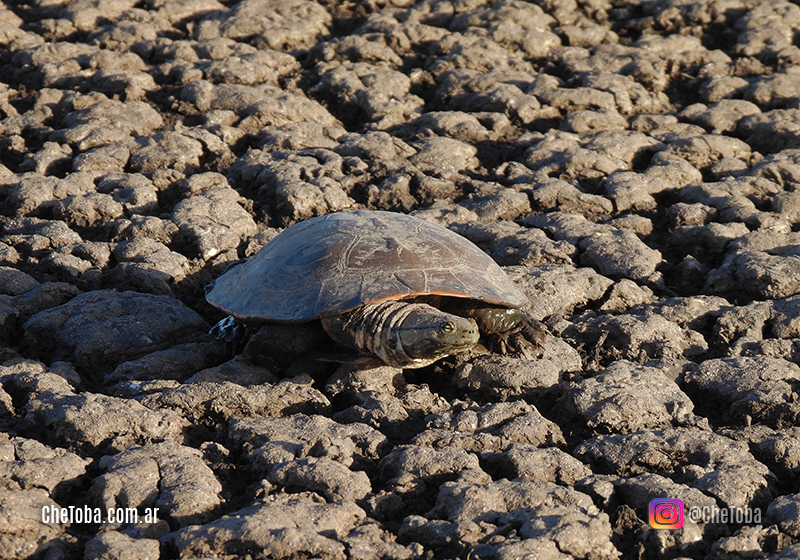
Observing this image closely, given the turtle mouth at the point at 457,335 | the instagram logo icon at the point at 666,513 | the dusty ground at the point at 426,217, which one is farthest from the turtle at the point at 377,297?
the instagram logo icon at the point at 666,513

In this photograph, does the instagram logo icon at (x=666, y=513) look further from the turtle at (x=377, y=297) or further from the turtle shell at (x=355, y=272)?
the turtle shell at (x=355, y=272)

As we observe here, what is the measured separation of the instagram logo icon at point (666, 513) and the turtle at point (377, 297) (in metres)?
0.99

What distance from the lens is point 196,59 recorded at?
667 cm

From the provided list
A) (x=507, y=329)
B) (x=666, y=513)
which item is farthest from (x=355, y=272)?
(x=666, y=513)

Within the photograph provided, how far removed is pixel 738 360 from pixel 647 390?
563 millimetres

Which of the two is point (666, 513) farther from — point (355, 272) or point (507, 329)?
point (355, 272)

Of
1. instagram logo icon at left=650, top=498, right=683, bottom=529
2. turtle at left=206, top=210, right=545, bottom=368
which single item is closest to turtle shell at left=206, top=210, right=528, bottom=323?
turtle at left=206, top=210, right=545, bottom=368

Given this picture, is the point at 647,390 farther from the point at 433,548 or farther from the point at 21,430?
the point at 21,430

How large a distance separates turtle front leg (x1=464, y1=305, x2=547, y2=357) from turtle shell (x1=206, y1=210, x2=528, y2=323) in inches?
3.5

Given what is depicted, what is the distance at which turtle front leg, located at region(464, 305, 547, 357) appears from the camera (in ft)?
11.8

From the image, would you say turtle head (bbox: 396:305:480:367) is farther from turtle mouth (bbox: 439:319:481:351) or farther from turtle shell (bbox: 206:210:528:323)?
turtle shell (bbox: 206:210:528:323)

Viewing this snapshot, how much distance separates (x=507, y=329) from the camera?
142 inches

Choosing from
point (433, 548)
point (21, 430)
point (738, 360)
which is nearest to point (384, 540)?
point (433, 548)

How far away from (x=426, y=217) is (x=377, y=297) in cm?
181
